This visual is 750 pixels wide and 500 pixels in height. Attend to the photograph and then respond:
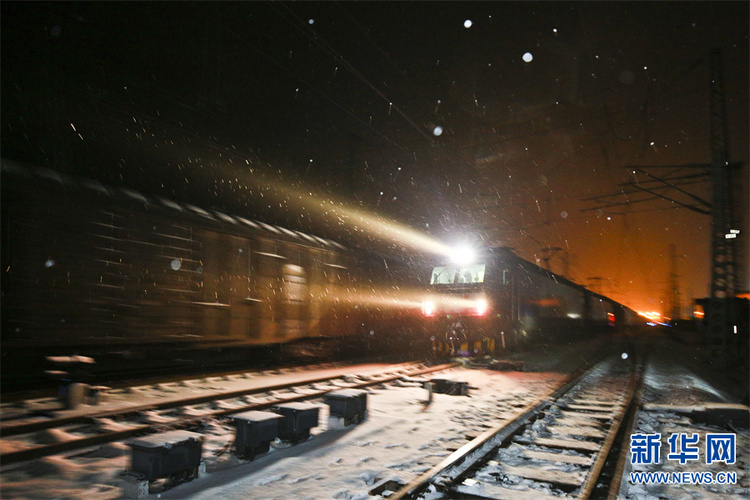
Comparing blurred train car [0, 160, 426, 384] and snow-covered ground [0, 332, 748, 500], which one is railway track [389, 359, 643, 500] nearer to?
snow-covered ground [0, 332, 748, 500]

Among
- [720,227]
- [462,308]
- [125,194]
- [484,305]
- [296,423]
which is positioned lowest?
[296,423]

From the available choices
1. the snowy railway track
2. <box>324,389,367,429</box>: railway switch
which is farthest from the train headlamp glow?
<box>324,389,367,429</box>: railway switch

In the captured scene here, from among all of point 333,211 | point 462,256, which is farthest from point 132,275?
point 333,211

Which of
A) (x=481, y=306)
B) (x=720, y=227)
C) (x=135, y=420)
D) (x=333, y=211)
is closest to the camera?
(x=135, y=420)

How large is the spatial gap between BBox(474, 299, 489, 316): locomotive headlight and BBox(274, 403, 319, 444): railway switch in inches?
384

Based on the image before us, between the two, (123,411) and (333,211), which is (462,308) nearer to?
(123,411)

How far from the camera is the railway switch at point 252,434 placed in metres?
4.66

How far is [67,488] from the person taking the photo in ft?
12.6

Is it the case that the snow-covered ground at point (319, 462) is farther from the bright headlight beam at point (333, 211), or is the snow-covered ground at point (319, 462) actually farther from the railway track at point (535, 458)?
the bright headlight beam at point (333, 211)

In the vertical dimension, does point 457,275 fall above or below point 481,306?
above

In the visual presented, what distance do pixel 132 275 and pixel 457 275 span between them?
389 inches

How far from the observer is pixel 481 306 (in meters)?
14.4

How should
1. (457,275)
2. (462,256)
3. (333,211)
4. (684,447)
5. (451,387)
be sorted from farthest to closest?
(333,211) → (462,256) → (457,275) → (451,387) → (684,447)

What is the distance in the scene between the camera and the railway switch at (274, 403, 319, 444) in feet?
17.2
